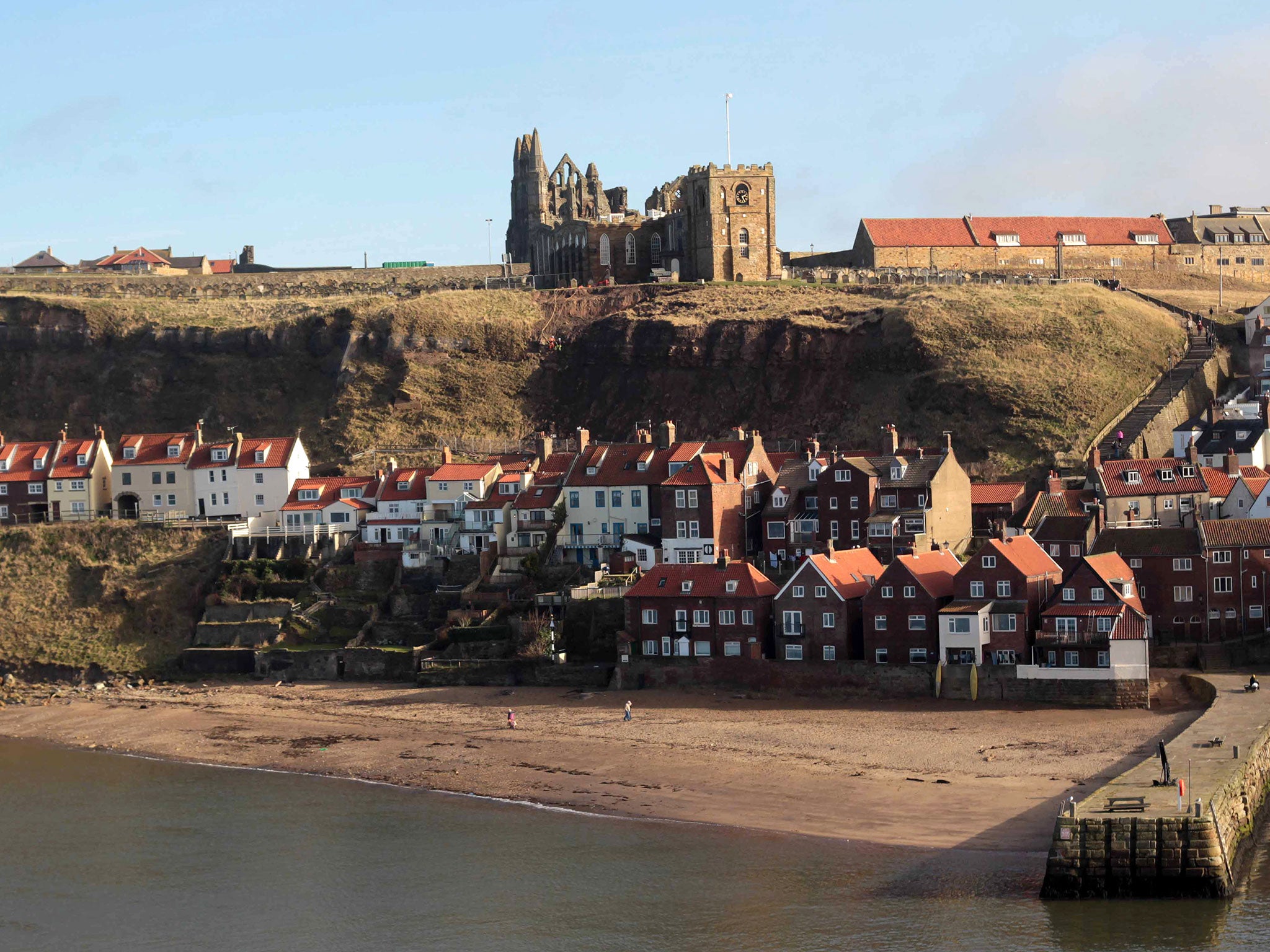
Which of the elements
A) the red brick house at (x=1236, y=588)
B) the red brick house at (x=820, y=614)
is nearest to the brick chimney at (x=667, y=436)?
the red brick house at (x=820, y=614)

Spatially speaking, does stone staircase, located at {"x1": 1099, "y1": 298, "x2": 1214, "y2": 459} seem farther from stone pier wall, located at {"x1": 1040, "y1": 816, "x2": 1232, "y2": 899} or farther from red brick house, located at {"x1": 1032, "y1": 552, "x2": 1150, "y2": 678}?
stone pier wall, located at {"x1": 1040, "y1": 816, "x2": 1232, "y2": 899}

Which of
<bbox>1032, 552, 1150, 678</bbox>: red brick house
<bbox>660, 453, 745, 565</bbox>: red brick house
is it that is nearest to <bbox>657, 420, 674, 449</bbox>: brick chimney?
<bbox>660, 453, 745, 565</bbox>: red brick house

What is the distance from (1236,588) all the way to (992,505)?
11172mm

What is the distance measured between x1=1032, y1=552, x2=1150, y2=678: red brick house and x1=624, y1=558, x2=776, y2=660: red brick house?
385 inches

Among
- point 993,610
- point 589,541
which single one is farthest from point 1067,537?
point 589,541

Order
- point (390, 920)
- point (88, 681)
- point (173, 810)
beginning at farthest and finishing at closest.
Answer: point (88, 681)
point (173, 810)
point (390, 920)

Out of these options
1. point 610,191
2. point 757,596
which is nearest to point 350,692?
point 757,596

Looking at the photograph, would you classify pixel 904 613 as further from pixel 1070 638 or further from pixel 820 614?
pixel 1070 638

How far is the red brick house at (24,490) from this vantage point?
83219 mm

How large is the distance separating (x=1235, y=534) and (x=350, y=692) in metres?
32.2

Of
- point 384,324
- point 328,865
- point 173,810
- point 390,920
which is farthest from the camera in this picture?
point 384,324

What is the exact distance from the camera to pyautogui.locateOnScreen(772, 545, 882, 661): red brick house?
60.2m

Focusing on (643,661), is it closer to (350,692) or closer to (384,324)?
(350,692)

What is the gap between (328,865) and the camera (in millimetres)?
45125
